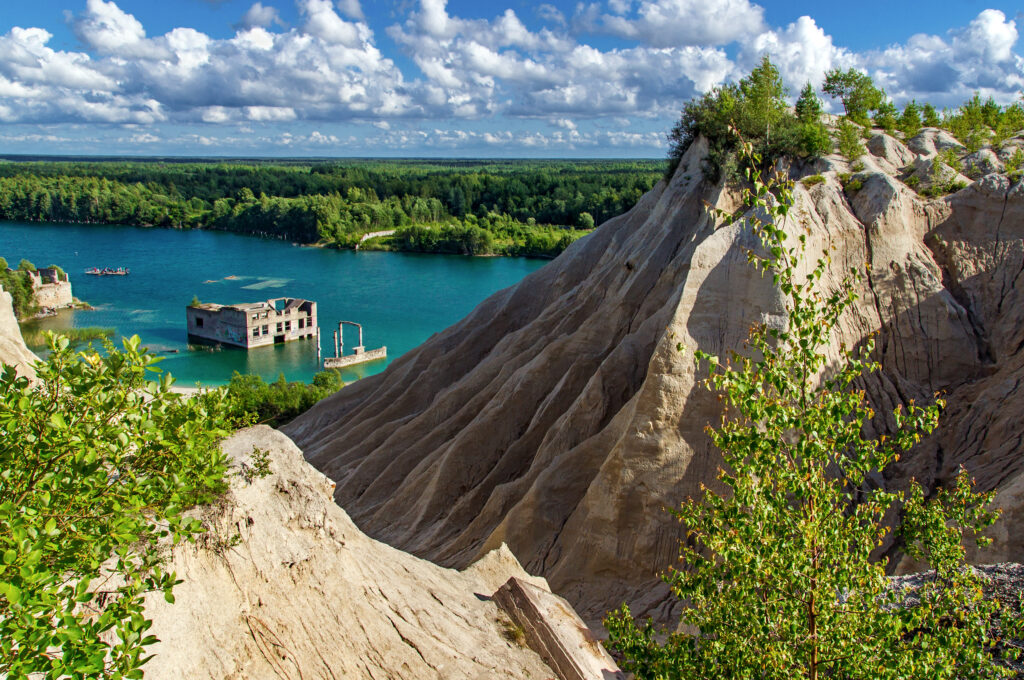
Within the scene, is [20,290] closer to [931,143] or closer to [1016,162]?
[931,143]

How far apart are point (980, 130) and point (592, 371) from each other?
47.9ft

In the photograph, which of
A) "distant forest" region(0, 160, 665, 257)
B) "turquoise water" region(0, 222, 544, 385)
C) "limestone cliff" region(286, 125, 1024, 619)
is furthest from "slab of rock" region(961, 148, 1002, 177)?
"distant forest" region(0, 160, 665, 257)

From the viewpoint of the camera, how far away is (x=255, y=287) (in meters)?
91.3

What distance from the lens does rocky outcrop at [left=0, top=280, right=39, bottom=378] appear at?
16750 mm

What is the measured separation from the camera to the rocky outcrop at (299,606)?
819 cm

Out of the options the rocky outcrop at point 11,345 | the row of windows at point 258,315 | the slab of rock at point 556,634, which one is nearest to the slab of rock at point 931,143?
the slab of rock at point 556,634

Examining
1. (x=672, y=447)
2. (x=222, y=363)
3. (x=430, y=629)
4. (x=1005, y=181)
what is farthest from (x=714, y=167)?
(x=222, y=363)

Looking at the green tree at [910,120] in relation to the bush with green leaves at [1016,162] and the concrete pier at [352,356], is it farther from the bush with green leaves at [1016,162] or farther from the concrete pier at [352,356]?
the concrete pier at [352,356]

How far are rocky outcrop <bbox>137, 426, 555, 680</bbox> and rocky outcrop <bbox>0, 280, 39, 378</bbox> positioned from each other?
915 centimetres

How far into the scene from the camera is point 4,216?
170375mm

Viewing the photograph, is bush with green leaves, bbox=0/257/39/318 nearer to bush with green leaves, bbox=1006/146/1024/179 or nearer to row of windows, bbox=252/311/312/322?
row of windows, bbox=252/311/312/322

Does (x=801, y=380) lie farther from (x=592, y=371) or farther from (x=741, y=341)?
(x=592, y=371)

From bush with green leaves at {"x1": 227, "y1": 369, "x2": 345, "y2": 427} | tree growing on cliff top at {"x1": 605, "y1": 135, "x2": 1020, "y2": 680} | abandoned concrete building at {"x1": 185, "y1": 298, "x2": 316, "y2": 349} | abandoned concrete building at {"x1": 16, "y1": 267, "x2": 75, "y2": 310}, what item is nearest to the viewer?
tree growing on cliff top at {"x1": 605, "y1": 135, "x2": 1020, "y2": 680}

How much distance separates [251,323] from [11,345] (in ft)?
159
